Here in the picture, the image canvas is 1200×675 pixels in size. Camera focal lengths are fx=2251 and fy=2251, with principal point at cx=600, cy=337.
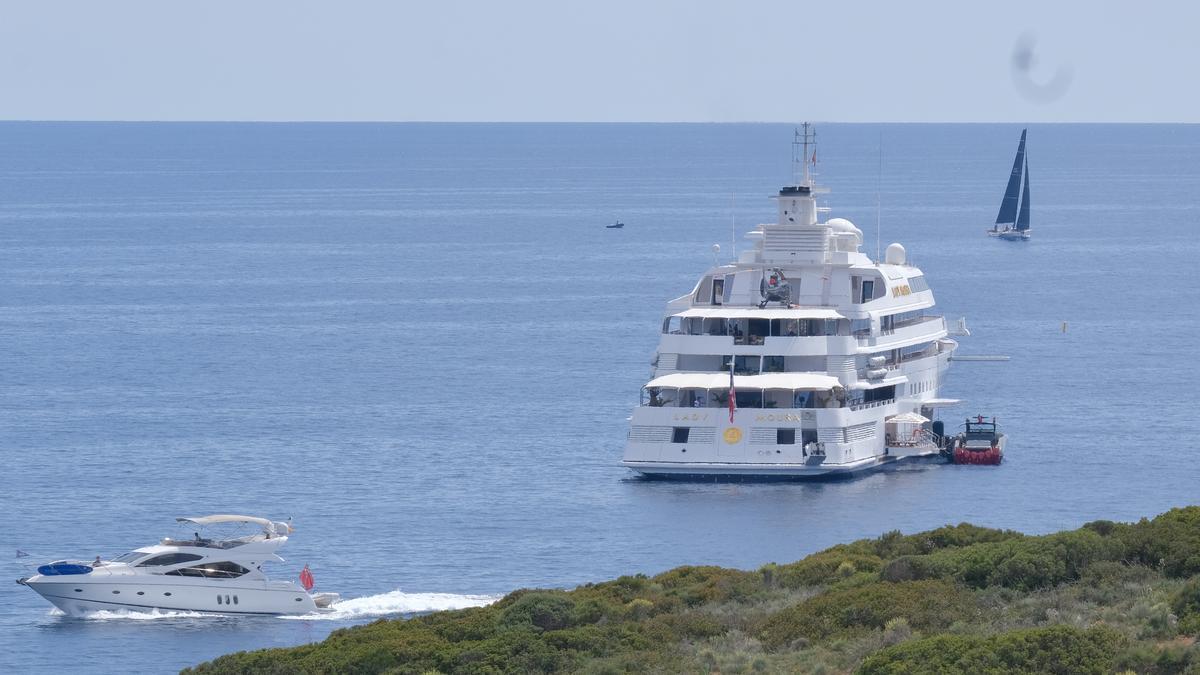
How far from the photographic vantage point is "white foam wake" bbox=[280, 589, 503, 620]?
50.9 m

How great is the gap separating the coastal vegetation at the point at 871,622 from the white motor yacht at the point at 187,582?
13512mm

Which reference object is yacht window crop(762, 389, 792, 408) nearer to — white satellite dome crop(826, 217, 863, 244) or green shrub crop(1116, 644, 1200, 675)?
white satellite dome crop(826, 217, 863, 244)

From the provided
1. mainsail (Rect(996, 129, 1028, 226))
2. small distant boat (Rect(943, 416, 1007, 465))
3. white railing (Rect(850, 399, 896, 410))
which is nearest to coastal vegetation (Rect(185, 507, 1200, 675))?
white railing (Rect(850, 399, 896, 410))

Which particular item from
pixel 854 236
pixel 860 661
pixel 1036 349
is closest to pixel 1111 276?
pixel 1036 349

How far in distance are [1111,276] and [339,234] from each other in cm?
6968

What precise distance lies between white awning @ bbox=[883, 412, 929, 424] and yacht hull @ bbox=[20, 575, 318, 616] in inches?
1053

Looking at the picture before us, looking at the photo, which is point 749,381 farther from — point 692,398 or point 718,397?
point 692,398

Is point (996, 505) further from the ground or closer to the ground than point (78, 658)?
further from the ground

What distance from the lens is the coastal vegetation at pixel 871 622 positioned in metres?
30.3

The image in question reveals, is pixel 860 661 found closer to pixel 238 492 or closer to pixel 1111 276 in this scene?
pixel 238 492

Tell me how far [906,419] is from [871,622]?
130 ft

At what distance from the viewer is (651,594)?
40156 mm

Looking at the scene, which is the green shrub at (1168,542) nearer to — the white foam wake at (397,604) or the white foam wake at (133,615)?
the white foam wake at (397,604)

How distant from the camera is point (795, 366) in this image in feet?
234
